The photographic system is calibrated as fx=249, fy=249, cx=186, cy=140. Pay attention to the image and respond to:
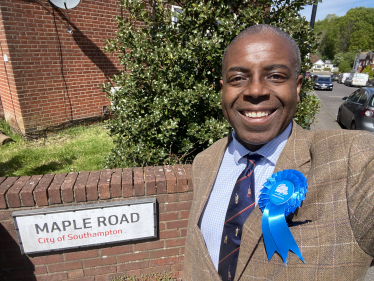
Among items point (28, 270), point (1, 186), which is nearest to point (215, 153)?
point (1, 186)

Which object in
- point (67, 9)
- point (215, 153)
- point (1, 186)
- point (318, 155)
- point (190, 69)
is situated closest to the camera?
point (318, 155)

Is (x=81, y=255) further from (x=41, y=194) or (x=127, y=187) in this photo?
(x=127, y=187)

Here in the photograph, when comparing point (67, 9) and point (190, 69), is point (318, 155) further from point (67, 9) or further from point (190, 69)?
point (67, 9)

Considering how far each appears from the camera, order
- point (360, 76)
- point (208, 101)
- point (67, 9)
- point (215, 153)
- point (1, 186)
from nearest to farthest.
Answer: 1. point (215, 153)
2. point (1, 186)
3. point (208, 101)
4. point (67, 9)
5. point (360, 76)

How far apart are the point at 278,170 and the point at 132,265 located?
6.05ft

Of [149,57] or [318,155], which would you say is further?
[149,57]

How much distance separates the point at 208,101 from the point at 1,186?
2025 millimetres

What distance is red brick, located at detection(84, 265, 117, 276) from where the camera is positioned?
2.28m

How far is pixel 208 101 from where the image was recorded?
8.82 ft

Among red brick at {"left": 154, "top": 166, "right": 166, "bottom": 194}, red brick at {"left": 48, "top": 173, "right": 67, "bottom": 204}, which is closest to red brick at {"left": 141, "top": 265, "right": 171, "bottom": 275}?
red brick at {"left": 154, "top": 166, "right": 166, "bottom": 194}

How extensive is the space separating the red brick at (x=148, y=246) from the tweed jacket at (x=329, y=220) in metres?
1.37

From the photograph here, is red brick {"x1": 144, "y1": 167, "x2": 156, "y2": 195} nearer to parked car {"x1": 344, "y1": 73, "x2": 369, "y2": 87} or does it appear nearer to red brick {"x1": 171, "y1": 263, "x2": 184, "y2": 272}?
red brick {"x1": 171, "y1": 263, "x2": 184, "y2": 272}

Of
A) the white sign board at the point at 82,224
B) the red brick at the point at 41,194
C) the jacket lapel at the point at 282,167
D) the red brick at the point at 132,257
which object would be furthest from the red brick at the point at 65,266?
the jacket lapel at the point at 282,167

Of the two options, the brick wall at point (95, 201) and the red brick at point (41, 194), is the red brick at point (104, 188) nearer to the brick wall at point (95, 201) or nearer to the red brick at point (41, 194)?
the brick wall at point (95, 201)
